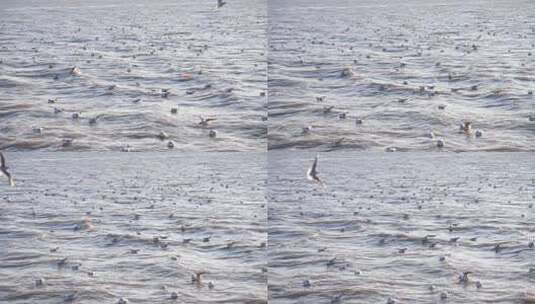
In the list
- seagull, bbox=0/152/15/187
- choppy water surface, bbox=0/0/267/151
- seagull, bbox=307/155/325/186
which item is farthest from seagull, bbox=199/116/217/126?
seagull, bbox=0/152/15/187

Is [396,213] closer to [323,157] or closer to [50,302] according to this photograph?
[323,157]

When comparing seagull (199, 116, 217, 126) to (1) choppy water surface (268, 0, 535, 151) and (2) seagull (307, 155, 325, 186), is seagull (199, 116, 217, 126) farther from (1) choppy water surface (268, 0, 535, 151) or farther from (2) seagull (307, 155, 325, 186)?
(2) seagull (307, 155, 325, 186)

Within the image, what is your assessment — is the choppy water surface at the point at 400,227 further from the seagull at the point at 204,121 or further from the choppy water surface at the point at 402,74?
the seagull at the point at 204,121

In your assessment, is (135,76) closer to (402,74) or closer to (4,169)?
(4,169)

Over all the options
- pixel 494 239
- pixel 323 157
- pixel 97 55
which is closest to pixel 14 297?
pixel 97 55

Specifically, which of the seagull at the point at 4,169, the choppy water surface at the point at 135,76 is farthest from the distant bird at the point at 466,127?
the seagull at the point at 4,169

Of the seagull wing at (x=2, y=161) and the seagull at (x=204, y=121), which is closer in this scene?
the seagull wing at (x=2, y=161)
